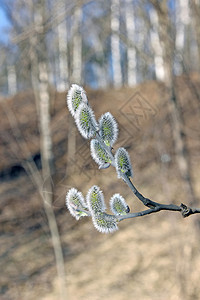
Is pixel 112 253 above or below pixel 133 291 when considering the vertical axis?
above

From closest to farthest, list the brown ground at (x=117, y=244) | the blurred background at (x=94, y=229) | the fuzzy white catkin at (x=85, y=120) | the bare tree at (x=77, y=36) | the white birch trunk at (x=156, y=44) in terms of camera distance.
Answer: the fuzzy white catkin at (x=85, y=120) < the white birch trunk at (x=156, y=44) < the blurred background at (x=94, y=229) < the brown ground at (x=117, y=244) < the bare tree at (x=77, y=36)

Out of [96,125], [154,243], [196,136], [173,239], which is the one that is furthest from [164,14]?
[196,136]

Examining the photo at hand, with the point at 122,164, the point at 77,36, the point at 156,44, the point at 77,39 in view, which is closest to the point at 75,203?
the point at 122,164

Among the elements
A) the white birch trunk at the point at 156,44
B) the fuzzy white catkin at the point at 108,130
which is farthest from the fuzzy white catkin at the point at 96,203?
the white birch trunk at the point at 156,44

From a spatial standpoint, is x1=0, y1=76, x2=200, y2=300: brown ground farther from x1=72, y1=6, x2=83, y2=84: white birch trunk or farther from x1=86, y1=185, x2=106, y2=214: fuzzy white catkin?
x1=86, y1=185, x2=106, y2=214: fuzzy white catkin

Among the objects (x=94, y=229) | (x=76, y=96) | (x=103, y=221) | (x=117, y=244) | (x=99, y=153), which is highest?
(x=94, y=229)

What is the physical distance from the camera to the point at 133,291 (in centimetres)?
600

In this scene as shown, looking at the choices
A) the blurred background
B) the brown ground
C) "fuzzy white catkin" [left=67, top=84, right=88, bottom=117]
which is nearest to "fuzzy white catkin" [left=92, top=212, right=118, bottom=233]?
"fuzzy white catkin" [left=67, top=84, right=88, bottom=117]

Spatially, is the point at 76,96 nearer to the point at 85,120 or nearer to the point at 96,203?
the point at 85,120

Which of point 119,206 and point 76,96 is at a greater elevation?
point 76,96

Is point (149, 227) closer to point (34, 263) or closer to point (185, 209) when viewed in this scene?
point (34, 263)

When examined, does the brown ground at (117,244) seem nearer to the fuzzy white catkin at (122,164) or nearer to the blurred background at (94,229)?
the blurred background at (94,229)

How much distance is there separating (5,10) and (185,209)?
7231 millimetres

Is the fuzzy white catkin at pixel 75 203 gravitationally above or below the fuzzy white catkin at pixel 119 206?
above
